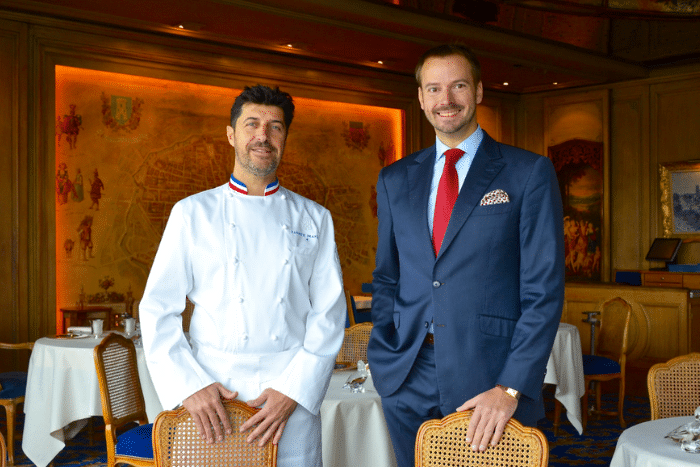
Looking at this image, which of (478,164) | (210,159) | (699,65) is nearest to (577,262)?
(699,65)

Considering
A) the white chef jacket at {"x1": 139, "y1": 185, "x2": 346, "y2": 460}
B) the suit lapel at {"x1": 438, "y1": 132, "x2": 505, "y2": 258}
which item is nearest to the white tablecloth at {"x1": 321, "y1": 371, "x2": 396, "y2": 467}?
the white chef jacket at {"x1": 139, "y1": 185, "x2": 346, "y2": 460}

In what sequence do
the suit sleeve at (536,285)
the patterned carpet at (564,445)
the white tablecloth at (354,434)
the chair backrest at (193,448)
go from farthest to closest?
the patterned carpet at (564,445) < the white tablecloth at (354,434) < the chair backrest at (193,448) < the suit sleeve at (536,285)

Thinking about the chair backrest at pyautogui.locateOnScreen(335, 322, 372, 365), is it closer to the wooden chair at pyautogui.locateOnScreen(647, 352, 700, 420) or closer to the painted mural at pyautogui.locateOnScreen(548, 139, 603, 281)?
the wooden chair at pyautogui.locateOnScreen(647, 352, 700, 420)

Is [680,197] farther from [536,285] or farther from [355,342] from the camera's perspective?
[536,285]

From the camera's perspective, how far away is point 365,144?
8539 millimetres

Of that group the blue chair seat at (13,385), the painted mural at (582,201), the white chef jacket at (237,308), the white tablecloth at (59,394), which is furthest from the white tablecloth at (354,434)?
the painted mural at (582,201)

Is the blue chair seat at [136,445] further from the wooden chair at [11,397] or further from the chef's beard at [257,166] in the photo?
the chef's beard at [257,166]

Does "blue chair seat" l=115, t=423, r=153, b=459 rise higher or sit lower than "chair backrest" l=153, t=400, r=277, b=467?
lower

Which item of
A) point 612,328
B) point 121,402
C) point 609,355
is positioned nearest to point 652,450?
point 121,402

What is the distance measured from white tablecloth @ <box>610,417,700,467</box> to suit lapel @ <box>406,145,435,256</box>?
1213mm

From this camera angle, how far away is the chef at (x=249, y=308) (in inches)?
75.2

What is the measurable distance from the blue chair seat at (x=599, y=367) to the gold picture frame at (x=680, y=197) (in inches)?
127

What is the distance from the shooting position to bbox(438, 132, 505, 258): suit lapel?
1.82 meters

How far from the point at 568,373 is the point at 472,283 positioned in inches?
152
